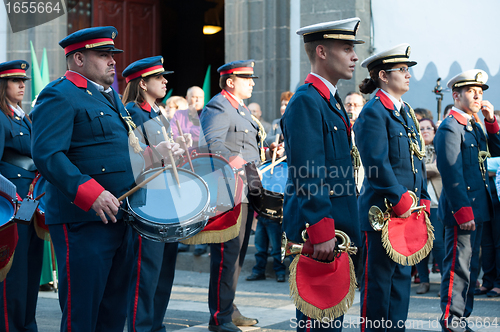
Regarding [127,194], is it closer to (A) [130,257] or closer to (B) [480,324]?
(A) [130,257]

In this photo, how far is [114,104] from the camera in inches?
147

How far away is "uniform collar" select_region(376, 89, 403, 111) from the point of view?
14.1ft

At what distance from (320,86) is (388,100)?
1011 millimetres

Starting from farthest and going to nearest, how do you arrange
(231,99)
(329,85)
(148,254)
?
1. (231,99)
2. (148,254)
3. (329,85)

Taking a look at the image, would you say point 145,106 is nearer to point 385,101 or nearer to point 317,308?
point 385,101

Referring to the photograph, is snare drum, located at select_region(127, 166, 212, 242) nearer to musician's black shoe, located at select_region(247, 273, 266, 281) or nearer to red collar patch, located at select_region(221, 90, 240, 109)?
red collar patch, located at select_region(221, 90, 240, 109)

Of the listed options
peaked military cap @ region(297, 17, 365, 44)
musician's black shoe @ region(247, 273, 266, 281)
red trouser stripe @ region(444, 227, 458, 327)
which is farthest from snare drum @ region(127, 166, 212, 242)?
musician's black shoe @ region(247, 273, 266, 281)

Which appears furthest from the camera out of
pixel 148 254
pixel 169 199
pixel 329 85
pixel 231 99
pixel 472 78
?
pixel 231 99

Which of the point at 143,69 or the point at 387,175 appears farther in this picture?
the point at 143,69

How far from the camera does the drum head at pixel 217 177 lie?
468 centimetres

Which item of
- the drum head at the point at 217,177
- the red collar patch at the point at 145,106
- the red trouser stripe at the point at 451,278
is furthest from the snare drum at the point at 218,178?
the red trouser stripe at the point at 451,278

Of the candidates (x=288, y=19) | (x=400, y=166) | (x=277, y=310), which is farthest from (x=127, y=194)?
(x=288, y=19)

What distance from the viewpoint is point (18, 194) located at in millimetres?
4750

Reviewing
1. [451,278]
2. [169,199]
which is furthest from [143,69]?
[451,278]
